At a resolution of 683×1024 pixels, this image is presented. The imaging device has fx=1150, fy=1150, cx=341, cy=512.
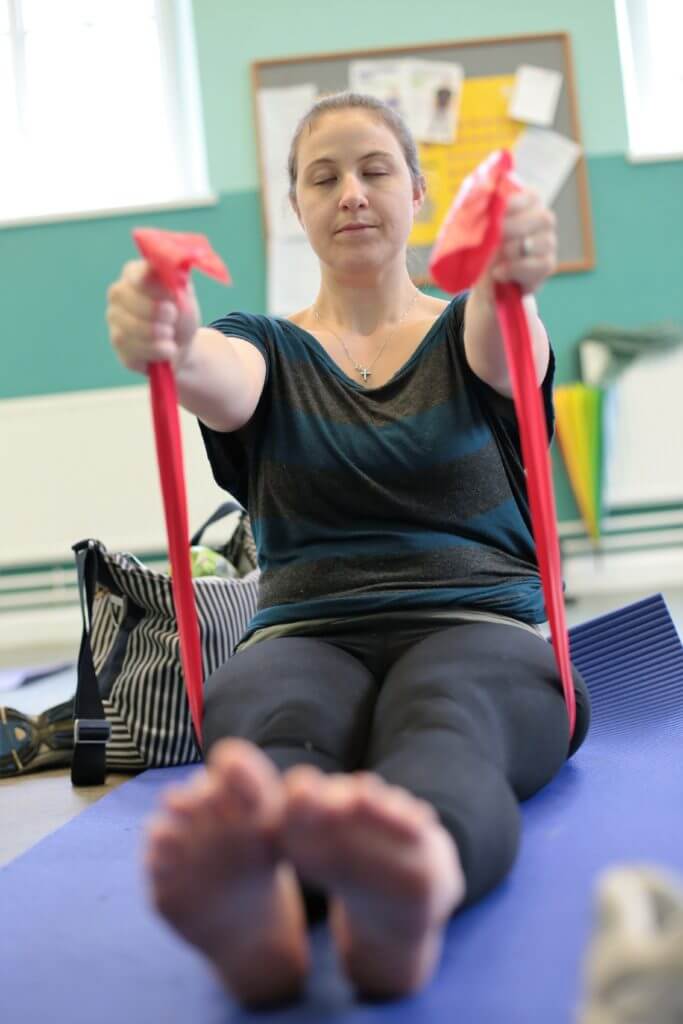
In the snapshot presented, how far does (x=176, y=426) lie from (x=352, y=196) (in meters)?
0.34

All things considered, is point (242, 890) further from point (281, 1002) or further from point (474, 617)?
point (474, 617)

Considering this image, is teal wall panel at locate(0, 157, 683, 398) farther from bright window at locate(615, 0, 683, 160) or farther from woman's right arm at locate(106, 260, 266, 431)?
woman's right arm at locate(106, 260, 266, 431)

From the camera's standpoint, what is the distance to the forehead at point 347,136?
3.92ft

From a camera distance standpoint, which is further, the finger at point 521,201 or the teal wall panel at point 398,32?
the teal wall panel at point 398,32

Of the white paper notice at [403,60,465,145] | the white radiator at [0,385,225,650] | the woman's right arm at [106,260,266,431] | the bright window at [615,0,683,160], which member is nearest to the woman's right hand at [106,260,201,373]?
the woman's right arm at [106,260,266,431]

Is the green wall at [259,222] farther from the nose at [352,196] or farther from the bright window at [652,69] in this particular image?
the nose at [352,196]

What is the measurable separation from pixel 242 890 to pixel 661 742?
2.45 ft

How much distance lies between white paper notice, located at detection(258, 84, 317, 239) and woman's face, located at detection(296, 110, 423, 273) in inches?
89.0

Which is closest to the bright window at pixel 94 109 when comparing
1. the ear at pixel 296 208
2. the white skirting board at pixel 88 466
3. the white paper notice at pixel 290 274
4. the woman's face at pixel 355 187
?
the white paper notice at pixel 290 274

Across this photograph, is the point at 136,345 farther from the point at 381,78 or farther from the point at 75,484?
the point at 381,78

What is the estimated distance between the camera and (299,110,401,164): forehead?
3.92 ft

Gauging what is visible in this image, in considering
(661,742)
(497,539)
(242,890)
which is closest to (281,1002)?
(242,890)

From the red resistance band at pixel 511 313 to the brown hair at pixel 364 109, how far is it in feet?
1.02

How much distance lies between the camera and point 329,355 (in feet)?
4.02
